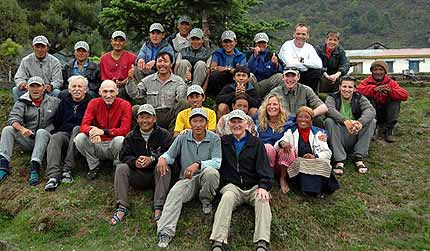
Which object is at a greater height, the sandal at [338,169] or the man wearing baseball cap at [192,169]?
the man wearing baseball cap at [192,169]

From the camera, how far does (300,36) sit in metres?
8.73

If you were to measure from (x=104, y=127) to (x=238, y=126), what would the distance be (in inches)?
85.6

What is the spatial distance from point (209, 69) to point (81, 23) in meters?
14.4

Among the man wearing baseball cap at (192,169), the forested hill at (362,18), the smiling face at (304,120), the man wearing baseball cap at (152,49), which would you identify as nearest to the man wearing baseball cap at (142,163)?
the man wearing baseball cap at (192,169)

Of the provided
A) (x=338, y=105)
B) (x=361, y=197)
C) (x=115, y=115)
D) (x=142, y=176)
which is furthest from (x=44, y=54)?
(x=361, y=197)

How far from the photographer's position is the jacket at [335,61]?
9.09 metres

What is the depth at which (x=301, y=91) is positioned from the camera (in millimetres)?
7594

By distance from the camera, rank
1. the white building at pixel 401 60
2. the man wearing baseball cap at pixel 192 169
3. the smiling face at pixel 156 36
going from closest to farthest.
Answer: the man wearing baseball cap at pixel 192 169 → the smiling face at pixel 156 36 → the white building at pixel 401 60

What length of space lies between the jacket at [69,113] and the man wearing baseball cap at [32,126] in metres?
0.11

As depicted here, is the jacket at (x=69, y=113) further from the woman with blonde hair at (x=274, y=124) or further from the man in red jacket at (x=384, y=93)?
the man in red jacket at (x=384, y=93)

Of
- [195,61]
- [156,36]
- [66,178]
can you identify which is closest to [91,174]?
[66,178]

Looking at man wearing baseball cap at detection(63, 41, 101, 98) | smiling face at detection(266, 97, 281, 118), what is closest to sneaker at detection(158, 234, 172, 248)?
smiling face at detection(266, 97, 281, 118)

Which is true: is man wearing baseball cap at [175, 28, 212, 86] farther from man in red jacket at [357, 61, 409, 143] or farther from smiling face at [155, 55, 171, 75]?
man in red jacket at [357, 61, 409, 143]

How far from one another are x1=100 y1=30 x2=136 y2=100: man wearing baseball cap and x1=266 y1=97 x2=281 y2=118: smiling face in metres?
2.90
